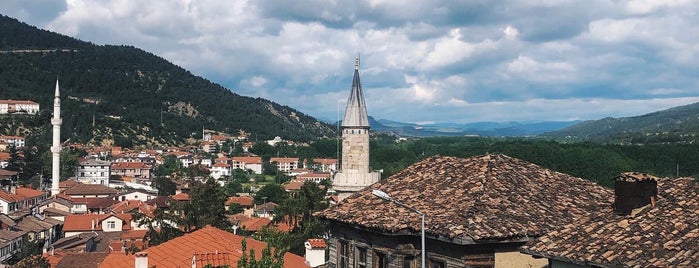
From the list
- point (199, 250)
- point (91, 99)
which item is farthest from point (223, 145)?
point (199, 250)

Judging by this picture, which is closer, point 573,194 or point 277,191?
point 573,194

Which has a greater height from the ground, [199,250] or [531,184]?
[531,184]

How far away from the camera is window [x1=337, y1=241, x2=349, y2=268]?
1566cm

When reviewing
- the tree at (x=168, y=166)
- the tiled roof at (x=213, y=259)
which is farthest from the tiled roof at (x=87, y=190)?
the tiled roof at (x=213, y=259)

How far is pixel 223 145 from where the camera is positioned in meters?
187

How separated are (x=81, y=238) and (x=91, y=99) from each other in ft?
503

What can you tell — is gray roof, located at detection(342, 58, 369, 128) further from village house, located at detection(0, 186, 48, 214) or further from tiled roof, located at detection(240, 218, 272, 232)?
village house, located at detection(0, 186, 48, 214)

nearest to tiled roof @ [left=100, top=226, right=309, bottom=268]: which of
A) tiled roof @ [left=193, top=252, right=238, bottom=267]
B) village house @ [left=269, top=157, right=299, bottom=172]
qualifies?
tiled roof @ [left=193, top=252, right=238, bottom=267]

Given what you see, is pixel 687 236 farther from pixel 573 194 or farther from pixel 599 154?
pixel 599 154

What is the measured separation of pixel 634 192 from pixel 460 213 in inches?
116

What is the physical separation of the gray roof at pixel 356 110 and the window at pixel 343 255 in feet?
44.7

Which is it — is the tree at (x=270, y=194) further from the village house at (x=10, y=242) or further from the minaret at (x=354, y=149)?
the minaret at (x=354, y=149)

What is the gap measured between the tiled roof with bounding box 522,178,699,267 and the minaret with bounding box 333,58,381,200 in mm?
16544

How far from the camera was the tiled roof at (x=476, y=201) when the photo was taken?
503 inches
